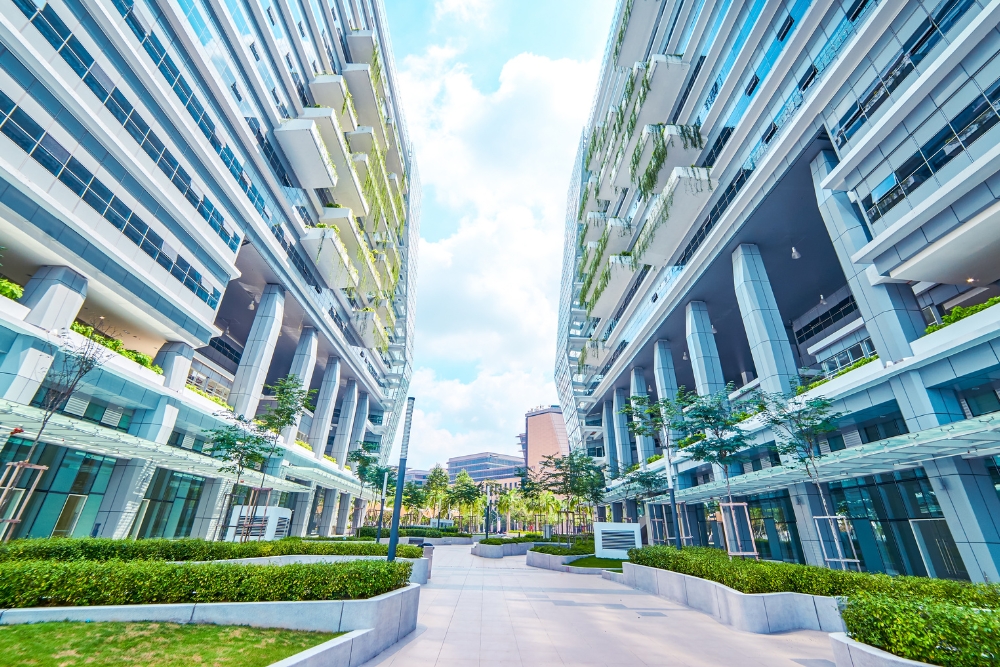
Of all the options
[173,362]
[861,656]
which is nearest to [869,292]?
[861,656]

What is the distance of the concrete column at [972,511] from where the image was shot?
1349 centimetres

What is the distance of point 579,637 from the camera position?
34.7 ft

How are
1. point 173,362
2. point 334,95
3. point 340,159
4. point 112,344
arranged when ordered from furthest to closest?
point 340,159 → point 334,95 → point 173,362 → point 112,344

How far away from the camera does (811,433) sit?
1789 cm

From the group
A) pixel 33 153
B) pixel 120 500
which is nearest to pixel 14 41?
pixel 33 153

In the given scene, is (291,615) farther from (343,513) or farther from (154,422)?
(343,513)

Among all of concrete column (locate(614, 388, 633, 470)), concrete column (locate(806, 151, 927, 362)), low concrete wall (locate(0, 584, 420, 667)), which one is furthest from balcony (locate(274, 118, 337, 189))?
concrete column (locate(614, 388, 633, 470))

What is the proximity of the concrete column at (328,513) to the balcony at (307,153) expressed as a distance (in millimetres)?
34742

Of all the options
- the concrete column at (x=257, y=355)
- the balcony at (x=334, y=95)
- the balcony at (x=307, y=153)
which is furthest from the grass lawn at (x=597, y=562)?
the balcony at (x=334, y=95)

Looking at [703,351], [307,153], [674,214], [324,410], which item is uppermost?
[307,153]

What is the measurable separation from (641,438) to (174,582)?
38.2 meters

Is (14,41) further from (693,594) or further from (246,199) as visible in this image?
(693,594)

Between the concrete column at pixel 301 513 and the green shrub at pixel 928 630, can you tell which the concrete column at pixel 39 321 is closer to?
the green shrub at pixel 928 630

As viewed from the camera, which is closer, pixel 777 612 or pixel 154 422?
pixel 777 612
